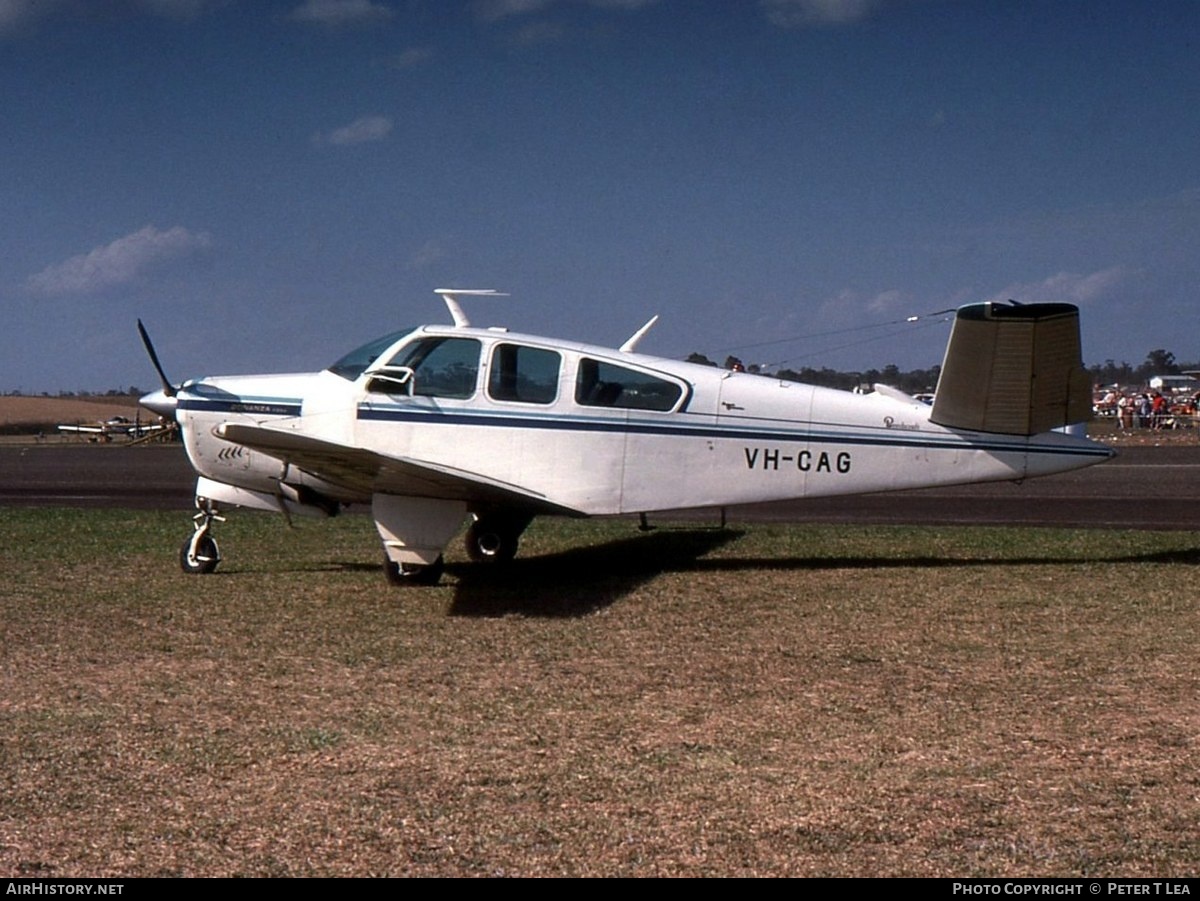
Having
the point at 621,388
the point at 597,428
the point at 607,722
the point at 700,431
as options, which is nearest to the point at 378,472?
the point at 597,428

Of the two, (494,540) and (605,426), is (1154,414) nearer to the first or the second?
(494,540)

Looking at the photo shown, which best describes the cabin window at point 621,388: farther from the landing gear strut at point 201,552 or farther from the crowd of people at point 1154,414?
the crowd of people at point 1154,414

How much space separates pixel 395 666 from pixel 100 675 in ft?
5.56

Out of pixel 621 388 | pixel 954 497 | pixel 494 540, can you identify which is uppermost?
pixel 621 388

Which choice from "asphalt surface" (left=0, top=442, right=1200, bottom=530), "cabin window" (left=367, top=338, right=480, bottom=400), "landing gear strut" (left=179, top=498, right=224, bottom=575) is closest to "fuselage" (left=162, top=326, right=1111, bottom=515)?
"cabin window" (left=367, top=338, right=480, bottom=400)

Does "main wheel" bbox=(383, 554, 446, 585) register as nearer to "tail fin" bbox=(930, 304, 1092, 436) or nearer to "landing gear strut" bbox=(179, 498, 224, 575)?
"landing gear strut" bbox=(179, 498, 224, 575)

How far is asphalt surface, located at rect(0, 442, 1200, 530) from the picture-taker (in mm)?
16641

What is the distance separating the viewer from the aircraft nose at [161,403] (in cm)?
1140

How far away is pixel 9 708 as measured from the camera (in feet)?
20.7

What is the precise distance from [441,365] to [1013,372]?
4834 mm

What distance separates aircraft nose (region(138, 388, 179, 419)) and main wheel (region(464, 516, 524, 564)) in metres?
3.06

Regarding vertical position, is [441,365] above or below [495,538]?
above

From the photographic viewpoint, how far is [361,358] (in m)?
10.8
